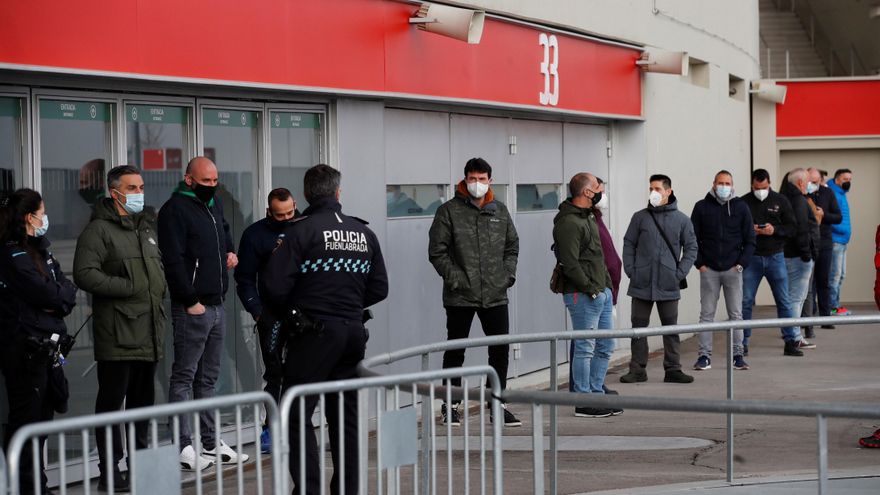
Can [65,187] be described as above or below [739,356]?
above

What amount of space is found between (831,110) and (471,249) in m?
14.8

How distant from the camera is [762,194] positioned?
14.9m

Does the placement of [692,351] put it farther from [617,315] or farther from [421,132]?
[617,315]

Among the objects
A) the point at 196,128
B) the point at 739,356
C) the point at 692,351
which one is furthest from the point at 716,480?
the point at 196,128

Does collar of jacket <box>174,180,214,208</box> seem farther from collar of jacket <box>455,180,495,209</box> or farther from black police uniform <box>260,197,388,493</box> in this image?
collar of jacket <box>455,180,495,209</box>

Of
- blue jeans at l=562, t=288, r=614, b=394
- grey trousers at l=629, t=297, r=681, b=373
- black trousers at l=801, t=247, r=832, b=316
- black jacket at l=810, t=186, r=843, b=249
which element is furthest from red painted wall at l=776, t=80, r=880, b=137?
blue jeans at l=562, t=288, r=614, b=394

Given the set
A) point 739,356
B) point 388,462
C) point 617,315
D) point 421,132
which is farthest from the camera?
point 617,315

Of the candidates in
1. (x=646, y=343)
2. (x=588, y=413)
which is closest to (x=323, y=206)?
(x=588, y=413)

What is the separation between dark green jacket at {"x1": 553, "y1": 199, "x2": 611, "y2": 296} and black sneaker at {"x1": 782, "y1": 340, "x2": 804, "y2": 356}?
4.96ft

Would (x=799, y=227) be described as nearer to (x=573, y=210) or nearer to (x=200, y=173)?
(x=573, y=210)

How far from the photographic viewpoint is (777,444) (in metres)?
7.44

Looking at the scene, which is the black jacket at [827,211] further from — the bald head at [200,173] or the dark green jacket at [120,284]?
the dark green jacket at [120,284]

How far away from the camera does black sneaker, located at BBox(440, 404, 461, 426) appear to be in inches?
235

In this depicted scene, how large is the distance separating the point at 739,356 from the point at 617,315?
6547 millimetres
